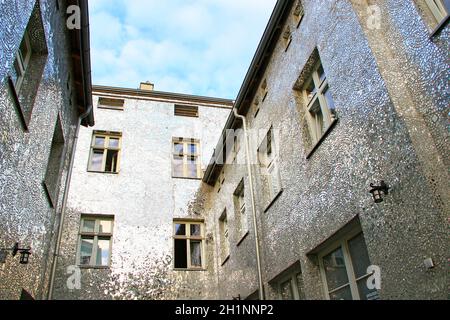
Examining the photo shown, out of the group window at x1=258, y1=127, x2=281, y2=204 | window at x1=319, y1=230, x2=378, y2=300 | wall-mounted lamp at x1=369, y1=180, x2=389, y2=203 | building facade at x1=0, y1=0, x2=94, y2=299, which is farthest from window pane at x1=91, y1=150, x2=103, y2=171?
wall-mounted lamp at x1=369, y1=180, x2=389, y2=203

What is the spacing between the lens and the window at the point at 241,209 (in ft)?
32.7

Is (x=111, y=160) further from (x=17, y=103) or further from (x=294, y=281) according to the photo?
(x=294, y=281)

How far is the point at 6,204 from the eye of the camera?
17.3ft

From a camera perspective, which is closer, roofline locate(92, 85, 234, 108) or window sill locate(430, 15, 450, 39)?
window sill locate(430, 15, 450, 39)

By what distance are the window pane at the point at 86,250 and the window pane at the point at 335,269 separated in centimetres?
777

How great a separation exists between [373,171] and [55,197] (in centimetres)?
664

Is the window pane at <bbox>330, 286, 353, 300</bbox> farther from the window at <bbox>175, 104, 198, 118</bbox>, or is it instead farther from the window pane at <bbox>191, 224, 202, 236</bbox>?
the window at <bbox>175, 104, 198, 118</bbox>

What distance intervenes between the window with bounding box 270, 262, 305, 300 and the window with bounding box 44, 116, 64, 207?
4.72m

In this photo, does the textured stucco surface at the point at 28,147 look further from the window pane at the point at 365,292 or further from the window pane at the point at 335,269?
the window pane at the point at 365,292

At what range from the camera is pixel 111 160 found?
44.4 ft

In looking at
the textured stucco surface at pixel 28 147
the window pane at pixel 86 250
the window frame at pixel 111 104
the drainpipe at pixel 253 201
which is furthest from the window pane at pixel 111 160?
the drainpipe at pixel 253 201

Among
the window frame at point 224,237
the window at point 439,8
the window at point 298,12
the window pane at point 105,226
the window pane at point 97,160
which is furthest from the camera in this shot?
the window pane at point 97,160

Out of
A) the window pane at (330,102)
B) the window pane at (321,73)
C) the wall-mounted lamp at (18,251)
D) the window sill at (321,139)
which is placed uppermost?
the window pane at (321,73)

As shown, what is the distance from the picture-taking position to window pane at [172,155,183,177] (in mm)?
13770
